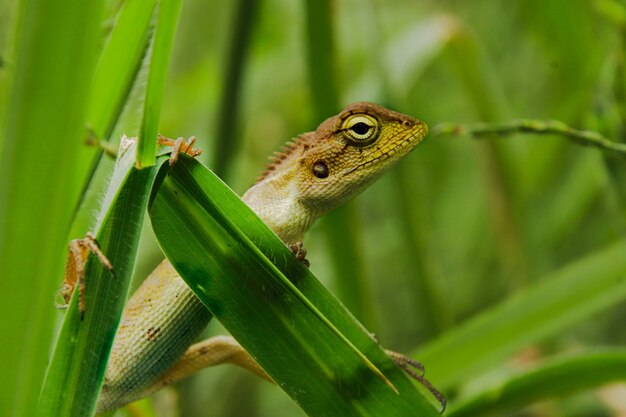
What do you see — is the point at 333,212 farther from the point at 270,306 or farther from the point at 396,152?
the point at 270,306

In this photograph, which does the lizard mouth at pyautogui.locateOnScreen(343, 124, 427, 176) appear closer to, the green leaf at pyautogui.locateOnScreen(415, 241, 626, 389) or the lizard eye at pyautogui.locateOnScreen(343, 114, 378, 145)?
the lizard eye at pyautogui.locateOnScreen(343, 114, 378, 145)

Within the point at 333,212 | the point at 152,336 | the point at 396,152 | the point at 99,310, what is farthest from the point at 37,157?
the point at 333,212

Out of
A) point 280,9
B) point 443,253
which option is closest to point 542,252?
point 443,253

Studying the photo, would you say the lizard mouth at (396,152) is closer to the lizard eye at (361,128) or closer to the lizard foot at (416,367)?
the lizard eye at (361,128)

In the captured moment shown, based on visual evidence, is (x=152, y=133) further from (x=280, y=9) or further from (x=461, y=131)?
(x=280, y=9)

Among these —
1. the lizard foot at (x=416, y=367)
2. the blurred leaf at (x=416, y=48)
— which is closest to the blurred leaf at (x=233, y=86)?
the blurred leaf at (x=416, y=48)

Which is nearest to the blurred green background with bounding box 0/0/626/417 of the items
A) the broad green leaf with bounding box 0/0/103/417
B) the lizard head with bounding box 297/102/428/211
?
the lizard head with bounding box 297/102/428/211

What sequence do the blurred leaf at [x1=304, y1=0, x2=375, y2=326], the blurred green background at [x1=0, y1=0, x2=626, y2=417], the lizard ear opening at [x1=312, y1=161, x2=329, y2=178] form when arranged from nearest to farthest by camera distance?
1. the lizard ear opening at [x1=312, y1=161, x2=329, y2=178]
2. the blurred leaf at [x1=304, y1=0, x2=375, y2=326]
3. the blurred green background at [x1=0, y1=0, x2=626, y2=417]
